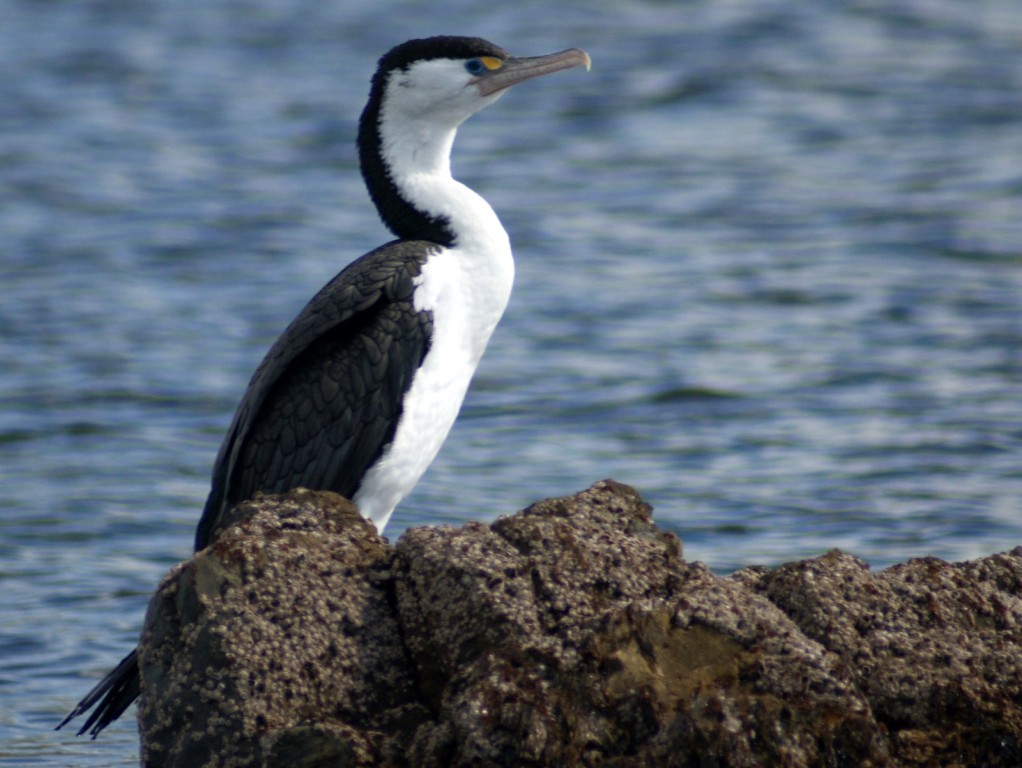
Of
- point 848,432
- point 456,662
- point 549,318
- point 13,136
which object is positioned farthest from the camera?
point 13,136

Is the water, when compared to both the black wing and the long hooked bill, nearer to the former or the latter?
the black wing

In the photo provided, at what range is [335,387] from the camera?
5855mm

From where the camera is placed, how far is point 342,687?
4316 millimetres

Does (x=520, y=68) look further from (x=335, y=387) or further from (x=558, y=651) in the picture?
(x=558, y=651)

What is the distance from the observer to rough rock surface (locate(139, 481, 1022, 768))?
398cm

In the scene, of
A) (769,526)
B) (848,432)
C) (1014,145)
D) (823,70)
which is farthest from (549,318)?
(823,70)

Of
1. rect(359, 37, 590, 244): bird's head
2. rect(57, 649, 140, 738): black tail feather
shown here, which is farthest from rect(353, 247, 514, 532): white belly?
rect(57, 649, 140, 738): black tail feather

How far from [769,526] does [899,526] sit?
61 centimetres

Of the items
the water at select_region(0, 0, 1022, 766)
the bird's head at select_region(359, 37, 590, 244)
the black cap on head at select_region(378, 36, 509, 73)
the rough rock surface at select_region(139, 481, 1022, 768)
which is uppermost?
the black cap on head at select_region(378, 36, 509, 73)

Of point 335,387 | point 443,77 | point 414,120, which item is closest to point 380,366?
point 335,387

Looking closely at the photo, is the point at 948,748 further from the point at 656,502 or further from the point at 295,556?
the point at 656,502

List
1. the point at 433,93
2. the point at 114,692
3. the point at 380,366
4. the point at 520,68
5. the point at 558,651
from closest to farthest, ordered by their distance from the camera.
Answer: the point at 558,651 < the point at 114,692 < the point at 380,366 < the point at 433,93 < the point at 520,68

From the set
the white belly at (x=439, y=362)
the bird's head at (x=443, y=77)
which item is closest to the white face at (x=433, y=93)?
the bird's head at (x=443, y=77)

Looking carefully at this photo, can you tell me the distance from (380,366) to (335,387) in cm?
18
